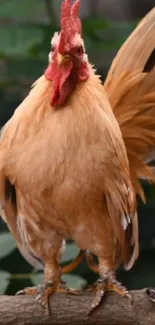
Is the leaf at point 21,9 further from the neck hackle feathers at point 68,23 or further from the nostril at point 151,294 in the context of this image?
the nostril at point 151,294

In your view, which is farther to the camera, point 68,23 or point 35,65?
point 35,65

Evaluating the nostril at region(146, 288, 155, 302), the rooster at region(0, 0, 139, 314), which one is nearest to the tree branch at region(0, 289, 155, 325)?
the nostril at region(146, 288, 155, 302)

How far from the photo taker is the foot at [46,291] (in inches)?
53.7

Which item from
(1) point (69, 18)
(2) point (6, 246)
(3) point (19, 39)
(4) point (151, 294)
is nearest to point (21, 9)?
(3) point (19, 39)

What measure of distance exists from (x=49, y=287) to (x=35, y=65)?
68 cm

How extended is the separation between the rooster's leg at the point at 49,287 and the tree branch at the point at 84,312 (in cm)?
2

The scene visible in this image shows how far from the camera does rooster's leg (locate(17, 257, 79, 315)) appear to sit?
1367 millimetres

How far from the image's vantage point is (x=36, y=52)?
6.15 ft

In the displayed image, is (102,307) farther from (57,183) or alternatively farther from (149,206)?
(149,206)

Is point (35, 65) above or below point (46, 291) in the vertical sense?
above

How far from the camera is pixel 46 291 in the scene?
1.38 meters

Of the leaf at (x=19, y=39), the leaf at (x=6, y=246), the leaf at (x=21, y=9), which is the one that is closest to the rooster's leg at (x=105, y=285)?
the leaf at (x=6, y=246)

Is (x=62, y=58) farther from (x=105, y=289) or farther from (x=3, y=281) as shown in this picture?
(x=3, y=281)

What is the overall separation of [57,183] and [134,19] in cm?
113
